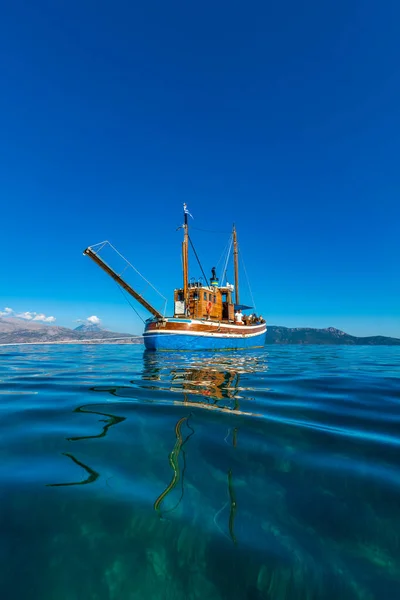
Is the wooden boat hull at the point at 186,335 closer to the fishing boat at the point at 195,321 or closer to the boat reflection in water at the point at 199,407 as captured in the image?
the fishing boat at the point at 195,321

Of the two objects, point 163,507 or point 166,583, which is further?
point 163,507

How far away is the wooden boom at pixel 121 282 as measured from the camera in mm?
20578

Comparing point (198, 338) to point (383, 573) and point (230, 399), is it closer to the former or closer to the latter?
point (230, 399)

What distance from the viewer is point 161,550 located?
5.25ft

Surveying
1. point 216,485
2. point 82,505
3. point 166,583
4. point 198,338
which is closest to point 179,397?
point 216,485

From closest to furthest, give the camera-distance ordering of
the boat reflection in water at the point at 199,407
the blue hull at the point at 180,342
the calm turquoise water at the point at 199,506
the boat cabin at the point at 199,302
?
the calm turquoise water at the point at 199,506 → the boat reflection in water at the point at 199,407 → the blue hull at the point at 180,342 → the boat cabin at the point at 199,302

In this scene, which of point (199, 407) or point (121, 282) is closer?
point (199, 407)

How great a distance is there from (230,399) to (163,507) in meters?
3.23

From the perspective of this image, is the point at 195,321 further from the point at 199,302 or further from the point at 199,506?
the point at 199,506

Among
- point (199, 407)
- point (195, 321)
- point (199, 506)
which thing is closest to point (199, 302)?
point (195, 321)

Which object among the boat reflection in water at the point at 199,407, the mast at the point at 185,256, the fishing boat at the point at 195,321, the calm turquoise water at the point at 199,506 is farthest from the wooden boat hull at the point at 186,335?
the calm turquoise water at the point at 199,506

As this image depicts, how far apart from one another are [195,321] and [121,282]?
21.9 ft

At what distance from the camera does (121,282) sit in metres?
21.8

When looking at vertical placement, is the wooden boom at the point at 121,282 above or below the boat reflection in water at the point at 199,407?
above
